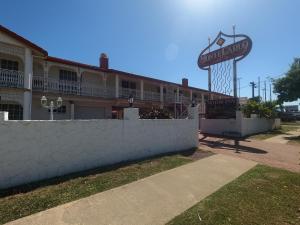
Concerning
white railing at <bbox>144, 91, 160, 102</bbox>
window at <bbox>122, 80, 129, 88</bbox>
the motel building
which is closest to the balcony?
the motel building

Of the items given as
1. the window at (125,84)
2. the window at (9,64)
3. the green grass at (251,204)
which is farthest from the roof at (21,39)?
the green grass at (251,204)

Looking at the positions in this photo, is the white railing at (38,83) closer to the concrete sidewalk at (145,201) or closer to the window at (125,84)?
the window at (125,84)

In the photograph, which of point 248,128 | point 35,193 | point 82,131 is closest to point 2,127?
point 35,193

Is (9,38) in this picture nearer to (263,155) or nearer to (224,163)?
(224,163)

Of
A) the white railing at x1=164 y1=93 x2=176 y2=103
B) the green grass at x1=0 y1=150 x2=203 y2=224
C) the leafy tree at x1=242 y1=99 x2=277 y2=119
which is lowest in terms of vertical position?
the green grass at x1=0 y1=150 x2=203 y2=224

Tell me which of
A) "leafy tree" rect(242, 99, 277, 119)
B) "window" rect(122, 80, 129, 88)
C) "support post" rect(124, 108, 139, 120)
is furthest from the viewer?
"leafy tree" rect(242, 99, 277, 119)

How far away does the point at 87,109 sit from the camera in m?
19.7

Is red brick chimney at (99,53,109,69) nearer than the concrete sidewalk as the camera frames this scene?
No

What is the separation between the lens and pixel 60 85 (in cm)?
1677

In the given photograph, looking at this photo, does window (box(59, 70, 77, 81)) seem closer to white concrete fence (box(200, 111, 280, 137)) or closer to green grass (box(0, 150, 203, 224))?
green grass (box(0, 150, 203, 224))

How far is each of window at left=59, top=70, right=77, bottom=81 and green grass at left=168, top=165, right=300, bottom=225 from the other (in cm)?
1523

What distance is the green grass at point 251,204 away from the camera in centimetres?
487

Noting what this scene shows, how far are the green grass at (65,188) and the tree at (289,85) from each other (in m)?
21.9

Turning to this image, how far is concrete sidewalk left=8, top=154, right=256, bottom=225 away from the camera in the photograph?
4789 mm
